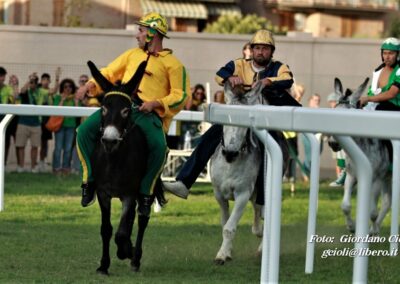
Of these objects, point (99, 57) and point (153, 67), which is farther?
point (99, 57)

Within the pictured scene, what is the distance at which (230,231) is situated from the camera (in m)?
11.7

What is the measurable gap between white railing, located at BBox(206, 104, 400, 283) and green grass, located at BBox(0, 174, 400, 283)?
2.16 metres

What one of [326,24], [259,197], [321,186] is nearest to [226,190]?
[259,197]

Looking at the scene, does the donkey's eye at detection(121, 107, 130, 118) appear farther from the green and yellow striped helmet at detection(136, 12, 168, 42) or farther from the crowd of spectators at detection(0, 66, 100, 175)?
the crowd of spectators at detection(0, 66, 100, 175)

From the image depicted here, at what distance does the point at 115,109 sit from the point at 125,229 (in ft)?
3.54

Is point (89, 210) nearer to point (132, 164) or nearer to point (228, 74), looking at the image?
point (228, 74)

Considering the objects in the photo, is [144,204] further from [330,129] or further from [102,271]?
[330,129]

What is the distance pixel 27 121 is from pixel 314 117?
19052mm

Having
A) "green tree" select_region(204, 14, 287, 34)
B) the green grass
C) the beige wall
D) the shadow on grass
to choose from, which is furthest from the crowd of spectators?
"green tree" select_region(204, 14, 287, 34)

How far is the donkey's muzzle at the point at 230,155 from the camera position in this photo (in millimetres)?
11670

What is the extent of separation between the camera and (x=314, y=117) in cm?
666

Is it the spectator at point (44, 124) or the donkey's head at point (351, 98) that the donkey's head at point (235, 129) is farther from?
the spectator at point (44, 124)

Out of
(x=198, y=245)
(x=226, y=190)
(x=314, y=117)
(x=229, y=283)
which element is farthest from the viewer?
(x=198, y=245)

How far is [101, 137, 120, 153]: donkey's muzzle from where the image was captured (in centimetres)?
994
